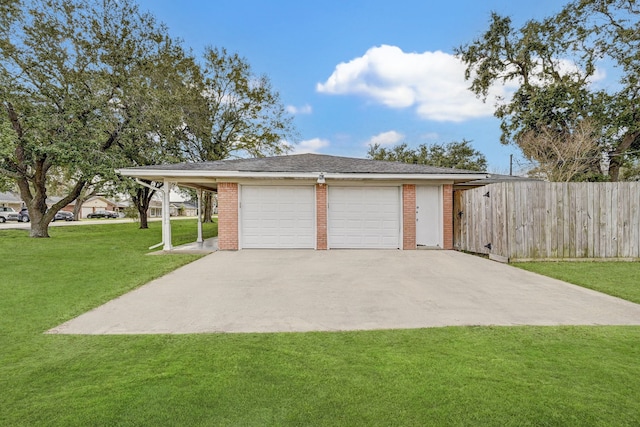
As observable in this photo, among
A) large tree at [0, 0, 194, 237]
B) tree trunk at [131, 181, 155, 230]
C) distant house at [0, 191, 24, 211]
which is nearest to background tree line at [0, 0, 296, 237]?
large tree at [0, 0, 194, 237]

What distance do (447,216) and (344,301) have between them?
24.0 ft

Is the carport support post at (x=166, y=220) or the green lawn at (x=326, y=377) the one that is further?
the carport support post at (x=166, y=220)

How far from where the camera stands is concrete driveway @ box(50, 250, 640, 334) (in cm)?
367

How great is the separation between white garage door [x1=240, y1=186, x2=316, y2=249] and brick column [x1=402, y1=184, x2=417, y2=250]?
3.01m

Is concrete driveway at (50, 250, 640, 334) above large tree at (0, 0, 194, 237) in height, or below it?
below

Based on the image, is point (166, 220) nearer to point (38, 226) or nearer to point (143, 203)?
point (38, 226)

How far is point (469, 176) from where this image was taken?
10.2 metres

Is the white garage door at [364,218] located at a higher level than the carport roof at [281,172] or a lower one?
lower

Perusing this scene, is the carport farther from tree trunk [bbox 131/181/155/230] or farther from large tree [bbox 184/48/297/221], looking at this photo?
tree trunk [bbox 131/181/155/230]

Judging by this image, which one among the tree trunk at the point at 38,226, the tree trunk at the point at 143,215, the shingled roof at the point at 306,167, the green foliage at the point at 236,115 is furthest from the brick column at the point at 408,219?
the tree trunk at the point at 143,215

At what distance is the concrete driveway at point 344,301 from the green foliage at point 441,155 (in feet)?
75.4

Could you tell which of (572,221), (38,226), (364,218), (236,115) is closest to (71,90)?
(38,226)

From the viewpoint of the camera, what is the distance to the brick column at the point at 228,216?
1033cm

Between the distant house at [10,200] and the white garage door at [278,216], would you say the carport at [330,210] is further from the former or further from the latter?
the distant house at [10,200]
